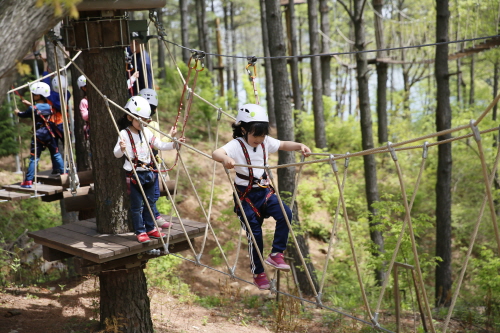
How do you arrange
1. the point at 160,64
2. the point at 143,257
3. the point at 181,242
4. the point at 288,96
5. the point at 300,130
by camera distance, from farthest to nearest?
the point at 160,64 < the point at 300,130 < the point at 288,96 < the point at 181,242 < the point at 143,257

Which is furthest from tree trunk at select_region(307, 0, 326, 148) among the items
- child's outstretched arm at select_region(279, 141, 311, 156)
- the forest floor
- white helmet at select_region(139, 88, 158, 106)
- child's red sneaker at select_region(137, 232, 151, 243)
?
child's red sneaker at select_region(137, 232, 151, 243)

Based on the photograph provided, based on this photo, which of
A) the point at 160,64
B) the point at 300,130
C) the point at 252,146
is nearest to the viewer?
the point at 252,146

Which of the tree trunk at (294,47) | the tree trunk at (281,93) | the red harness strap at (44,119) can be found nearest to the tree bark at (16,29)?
the red harness strap at (44,119)

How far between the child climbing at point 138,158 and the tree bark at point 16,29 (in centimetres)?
125

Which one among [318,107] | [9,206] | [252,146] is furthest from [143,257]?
[318,107]

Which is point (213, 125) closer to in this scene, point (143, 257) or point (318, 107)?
point (318, 107)

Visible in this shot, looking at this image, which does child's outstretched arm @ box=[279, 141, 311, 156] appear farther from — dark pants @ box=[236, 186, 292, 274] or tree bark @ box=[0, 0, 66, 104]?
tree bark @ box=[0, 0, 66, 104]

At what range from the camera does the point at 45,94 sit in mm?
4930

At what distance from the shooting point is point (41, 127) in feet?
16.9

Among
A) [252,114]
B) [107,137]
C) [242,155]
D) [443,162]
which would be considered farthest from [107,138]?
[443,162]

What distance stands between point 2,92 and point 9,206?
6.25 metres

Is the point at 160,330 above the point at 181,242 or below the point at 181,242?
below

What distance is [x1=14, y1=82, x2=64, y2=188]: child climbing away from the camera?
4.89 m

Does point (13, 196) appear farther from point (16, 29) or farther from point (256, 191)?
point (16, 29)
